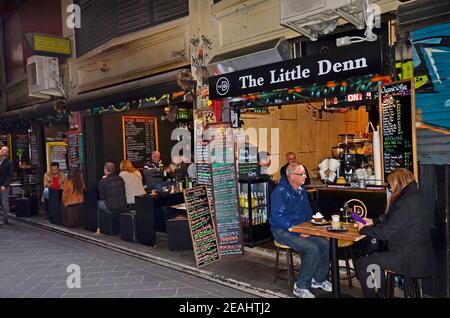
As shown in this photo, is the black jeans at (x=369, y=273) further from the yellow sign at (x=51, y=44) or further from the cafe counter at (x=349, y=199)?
the yellow sign at (x=51, y=44)

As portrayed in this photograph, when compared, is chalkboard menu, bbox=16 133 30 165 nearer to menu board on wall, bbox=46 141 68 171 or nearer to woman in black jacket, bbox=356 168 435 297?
menu board on wall, bbox=46 141 68 171

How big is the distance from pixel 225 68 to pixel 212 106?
2.49 feet

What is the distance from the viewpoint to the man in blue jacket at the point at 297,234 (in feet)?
15.7

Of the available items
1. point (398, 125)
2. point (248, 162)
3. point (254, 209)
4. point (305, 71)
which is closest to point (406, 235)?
point (398, 125)

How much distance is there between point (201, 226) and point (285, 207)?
1.75 meters

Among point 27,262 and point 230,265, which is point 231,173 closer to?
point 230,265

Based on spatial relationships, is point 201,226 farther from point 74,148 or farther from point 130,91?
point 74,148

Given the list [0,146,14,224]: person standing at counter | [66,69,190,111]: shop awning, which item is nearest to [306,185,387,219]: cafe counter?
[66,69,190,111]: shop awning

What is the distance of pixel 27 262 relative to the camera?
6891 millimetres

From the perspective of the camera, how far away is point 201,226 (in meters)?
6.32

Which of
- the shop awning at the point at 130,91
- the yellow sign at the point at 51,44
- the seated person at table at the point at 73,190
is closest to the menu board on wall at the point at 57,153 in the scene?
the shop awning at the point at 130,91
